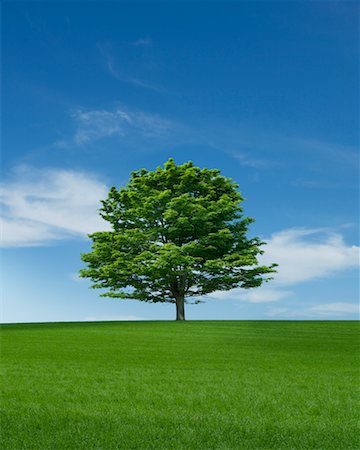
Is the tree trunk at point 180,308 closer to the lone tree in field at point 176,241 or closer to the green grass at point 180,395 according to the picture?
the lone tree in field at point 176,241

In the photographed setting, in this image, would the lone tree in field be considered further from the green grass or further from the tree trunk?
the green grass

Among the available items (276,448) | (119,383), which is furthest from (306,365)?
(276,448)

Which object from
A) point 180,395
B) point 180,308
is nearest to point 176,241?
point 180,308

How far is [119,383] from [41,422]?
3.58 metres

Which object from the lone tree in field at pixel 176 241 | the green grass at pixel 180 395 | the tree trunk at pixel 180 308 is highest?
the lone tree in field at pixel 176 241

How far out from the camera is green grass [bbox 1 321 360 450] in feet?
26.6

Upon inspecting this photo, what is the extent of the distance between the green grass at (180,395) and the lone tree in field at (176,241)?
15994 mm

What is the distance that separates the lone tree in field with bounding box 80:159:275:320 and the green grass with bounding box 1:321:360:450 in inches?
630

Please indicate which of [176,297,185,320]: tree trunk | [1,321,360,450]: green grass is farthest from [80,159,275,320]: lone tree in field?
[1,321,360,450]: green grass

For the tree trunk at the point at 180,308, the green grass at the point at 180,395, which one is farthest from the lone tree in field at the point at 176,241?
the green grass at the point at 180,395

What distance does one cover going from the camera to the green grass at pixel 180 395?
8109mm

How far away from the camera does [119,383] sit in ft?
40.8

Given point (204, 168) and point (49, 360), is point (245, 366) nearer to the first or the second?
point (49, 360)

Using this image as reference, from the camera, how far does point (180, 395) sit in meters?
11.0
